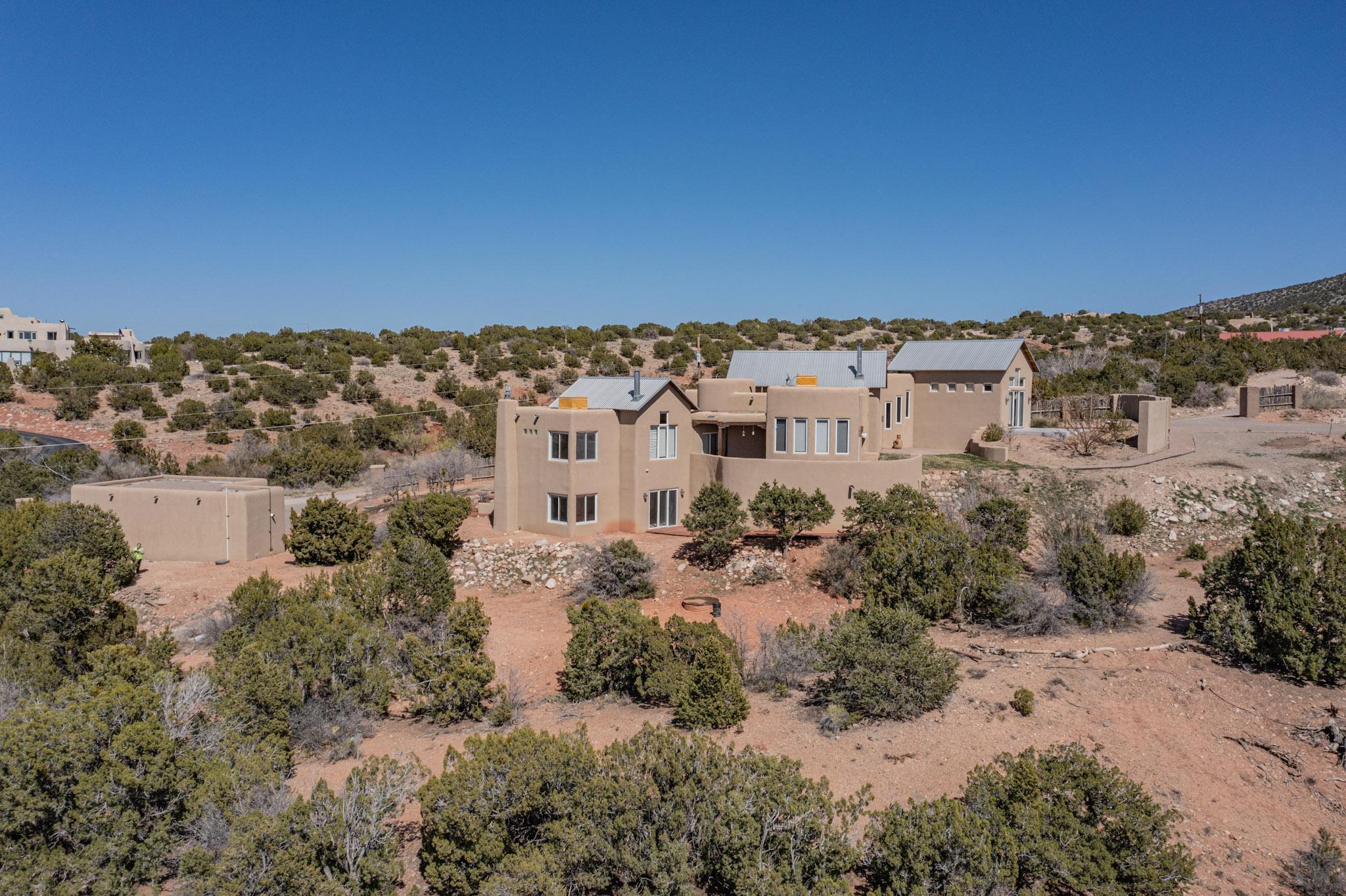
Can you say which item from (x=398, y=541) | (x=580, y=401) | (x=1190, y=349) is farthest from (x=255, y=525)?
(x=1190, y=349)

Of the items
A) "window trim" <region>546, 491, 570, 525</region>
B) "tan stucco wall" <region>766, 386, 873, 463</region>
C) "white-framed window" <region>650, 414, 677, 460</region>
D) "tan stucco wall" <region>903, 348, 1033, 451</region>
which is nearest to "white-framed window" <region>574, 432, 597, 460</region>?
"window trim" <region>546, 491, 570, 525</region>

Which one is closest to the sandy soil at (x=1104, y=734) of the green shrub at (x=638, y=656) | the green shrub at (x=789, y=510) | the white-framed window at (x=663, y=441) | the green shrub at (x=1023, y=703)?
the green shrub at (x=1023, y=703)

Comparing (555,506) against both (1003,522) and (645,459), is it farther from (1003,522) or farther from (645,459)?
(1003,522)

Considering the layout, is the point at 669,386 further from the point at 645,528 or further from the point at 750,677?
Result: the point at 750,677

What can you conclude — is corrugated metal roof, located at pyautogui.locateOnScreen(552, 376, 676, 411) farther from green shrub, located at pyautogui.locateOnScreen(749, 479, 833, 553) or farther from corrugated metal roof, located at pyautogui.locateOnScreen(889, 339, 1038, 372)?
corrugated metal roof, located at pyautogui.locateOnScreen(889, 339, 1038, 372)

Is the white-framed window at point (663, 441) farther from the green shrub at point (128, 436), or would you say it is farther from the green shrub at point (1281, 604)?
the green shrub at point (128, 436)
